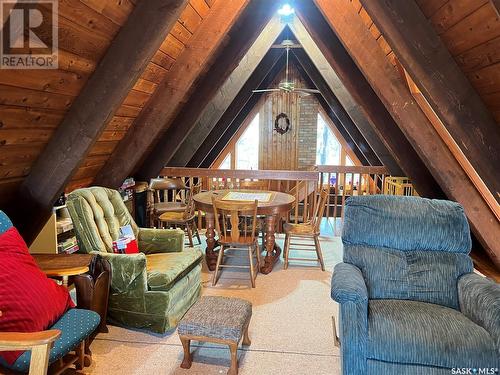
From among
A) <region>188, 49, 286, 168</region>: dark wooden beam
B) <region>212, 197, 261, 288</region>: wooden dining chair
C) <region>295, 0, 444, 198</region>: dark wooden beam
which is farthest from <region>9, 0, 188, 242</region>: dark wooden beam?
<region>188, 49, 286, 168</region>: dark wooden beam

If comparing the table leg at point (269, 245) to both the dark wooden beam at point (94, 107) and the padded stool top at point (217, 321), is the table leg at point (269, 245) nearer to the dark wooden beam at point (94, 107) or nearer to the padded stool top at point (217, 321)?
the padded stool top at point (217, 321)

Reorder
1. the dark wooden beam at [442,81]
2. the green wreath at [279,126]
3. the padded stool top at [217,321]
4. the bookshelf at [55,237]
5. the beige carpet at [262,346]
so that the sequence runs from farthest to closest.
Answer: the green wreath at [279,126] → the bookshelf at [55,237] → the dark wooden beam at [442,81] → the beige carpet at [262,346] → the padded stool top at [217,321]

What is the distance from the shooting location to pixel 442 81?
2414mm

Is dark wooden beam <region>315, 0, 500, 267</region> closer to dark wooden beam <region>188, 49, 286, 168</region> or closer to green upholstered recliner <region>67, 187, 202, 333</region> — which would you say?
green upholstered recliner <region>67, 187, 202, 333</region>

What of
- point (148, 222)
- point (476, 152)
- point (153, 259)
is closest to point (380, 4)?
point (476, 152)

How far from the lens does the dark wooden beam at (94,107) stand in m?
2.45

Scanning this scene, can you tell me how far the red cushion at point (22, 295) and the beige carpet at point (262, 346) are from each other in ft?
1.82

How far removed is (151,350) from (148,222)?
9.67ft

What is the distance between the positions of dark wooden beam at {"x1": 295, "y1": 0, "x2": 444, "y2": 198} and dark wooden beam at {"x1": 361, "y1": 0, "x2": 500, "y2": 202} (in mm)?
1709

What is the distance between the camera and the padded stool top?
207cm

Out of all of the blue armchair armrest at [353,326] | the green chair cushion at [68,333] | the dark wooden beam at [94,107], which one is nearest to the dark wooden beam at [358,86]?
the dark wooden beam at [94,107]

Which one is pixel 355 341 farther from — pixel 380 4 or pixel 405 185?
pixel 405 185

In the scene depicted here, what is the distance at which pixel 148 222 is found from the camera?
5.18m

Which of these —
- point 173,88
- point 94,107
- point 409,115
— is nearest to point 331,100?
point 409,115
